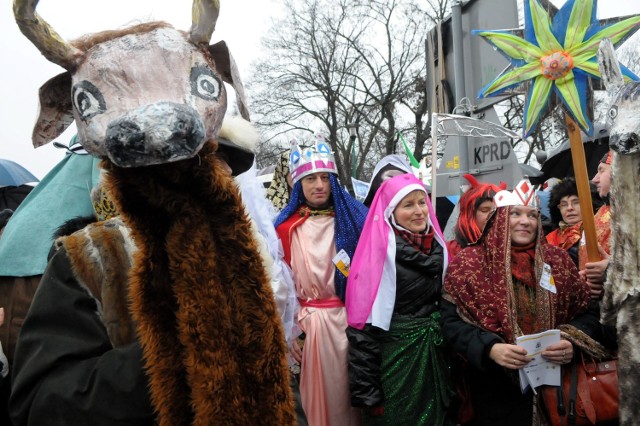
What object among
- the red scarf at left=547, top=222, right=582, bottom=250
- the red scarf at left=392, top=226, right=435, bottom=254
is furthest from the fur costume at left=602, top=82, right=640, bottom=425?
the red scarf at left=547, top=222, right=582, bottom=250

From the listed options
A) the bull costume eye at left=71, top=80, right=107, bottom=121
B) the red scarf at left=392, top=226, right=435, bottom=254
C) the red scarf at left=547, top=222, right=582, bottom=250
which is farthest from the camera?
the red scarf at left=547, top=222, right=582, bottom=250

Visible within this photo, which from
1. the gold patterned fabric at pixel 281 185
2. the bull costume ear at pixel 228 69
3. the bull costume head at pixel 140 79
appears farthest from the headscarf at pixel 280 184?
the bull costume head at pixel 140 79

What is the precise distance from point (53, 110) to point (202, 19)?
550 mm

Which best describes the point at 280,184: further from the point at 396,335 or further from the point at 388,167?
the point at 396,335

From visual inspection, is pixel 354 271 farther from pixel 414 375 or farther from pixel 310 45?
pixel 310 45

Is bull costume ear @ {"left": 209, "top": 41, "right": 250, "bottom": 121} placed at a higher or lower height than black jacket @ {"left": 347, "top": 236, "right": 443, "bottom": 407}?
higher

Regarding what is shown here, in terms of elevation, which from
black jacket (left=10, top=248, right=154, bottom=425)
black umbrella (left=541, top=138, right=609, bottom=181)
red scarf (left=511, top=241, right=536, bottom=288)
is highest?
black umbrella (left=541, top=138, right=609, bottom=181)

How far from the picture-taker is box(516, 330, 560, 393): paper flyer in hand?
2.82 meters

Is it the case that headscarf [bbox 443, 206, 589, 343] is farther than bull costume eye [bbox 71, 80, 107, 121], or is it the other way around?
headscarf [bbox 443, 206, 589, 343]

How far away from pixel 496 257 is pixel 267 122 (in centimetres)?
2076

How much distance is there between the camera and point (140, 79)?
1.41m

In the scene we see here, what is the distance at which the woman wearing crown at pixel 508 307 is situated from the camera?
2.95m

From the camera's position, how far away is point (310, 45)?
74.7 feet

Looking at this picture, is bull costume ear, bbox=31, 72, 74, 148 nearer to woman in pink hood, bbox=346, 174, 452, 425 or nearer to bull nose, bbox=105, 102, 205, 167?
bull nose, bbox=105, 102, 205, 167
